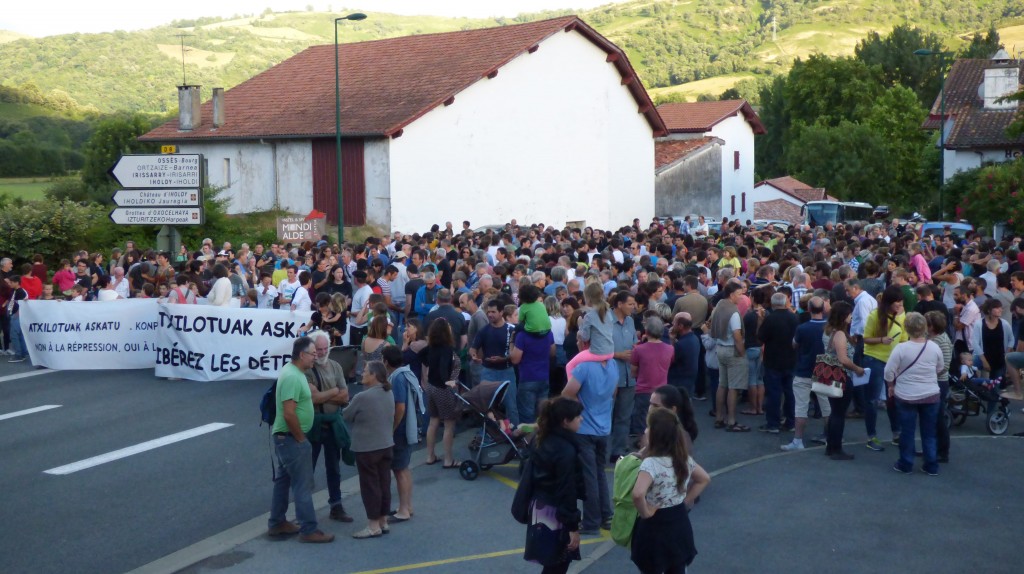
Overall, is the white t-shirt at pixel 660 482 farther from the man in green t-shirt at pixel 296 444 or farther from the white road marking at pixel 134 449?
the white road marking at pixel 134 449

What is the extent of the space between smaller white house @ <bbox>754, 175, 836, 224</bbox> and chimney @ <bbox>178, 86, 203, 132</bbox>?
35.0 metres

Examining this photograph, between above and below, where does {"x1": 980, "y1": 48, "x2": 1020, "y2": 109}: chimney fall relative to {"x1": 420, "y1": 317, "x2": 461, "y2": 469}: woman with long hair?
above

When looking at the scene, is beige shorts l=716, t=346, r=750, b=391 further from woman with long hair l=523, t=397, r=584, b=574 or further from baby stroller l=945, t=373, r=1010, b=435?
woman with long hair l=523, t=397, r=584, b=574

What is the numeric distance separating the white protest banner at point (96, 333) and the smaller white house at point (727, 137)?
3914 centimetres

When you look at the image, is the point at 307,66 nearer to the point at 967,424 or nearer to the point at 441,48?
the point at 441,48

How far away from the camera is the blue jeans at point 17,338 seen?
1880 centimetres

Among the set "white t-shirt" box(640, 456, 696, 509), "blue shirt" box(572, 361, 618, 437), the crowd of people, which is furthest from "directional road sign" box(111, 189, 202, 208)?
"white t-shirt" box(640, 456, 696, 509)

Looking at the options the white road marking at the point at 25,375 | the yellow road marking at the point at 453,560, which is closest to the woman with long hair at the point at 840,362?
the yellow road marking at the point at 453,560

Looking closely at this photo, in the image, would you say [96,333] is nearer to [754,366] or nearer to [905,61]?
[754,366]

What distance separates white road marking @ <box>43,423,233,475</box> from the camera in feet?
37.0

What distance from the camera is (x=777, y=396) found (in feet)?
39.8

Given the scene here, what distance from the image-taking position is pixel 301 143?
3719cm

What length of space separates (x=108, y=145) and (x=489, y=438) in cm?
5538

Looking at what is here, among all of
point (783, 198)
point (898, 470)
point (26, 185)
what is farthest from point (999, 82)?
point (26, 185)
